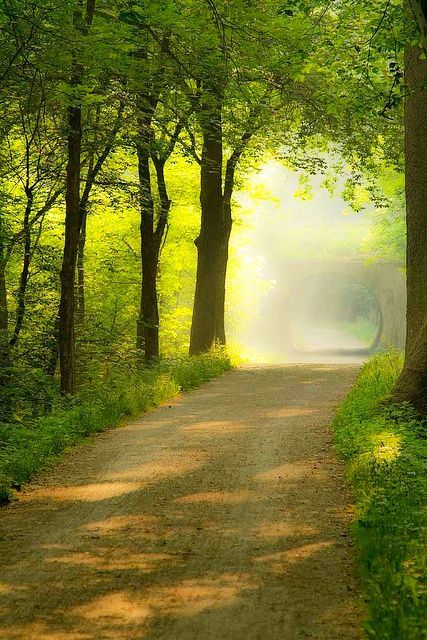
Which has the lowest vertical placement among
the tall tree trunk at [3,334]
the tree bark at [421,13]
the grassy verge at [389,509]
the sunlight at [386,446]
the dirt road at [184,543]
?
the dirt road at [184,543]

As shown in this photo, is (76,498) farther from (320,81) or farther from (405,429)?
(320,81)

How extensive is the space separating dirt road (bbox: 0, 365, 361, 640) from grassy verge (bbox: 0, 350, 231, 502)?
0.95 ft

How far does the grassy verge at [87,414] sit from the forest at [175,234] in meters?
0.04

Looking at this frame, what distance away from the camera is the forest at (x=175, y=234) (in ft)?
17.8

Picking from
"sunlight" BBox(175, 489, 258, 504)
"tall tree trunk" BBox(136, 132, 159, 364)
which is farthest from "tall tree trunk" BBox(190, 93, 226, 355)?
"sunlight" BBox(175, 489, 258, 504)

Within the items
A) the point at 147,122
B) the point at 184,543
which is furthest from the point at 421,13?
the point at 147,122

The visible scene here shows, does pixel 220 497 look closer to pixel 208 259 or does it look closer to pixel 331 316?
pixel 208 259

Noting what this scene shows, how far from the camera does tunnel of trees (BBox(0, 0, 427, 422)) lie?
10.1 meters

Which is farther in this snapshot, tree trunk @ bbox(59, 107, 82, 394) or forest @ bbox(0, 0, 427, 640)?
tree trunk @ bbox(59, 107, 82, 394)

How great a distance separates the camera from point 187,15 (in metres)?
12.1

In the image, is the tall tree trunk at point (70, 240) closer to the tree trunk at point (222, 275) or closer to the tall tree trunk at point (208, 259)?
the tall tree trunk at point (208, 259)

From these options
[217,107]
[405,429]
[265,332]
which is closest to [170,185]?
[217,107]

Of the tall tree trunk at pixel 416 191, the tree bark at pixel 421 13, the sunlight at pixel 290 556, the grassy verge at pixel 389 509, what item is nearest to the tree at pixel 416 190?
the tall tree trunk at pixel 416 191

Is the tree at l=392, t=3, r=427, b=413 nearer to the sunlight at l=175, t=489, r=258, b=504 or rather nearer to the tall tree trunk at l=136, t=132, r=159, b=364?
the sunlight at l=175, t=489, r=258, b=504
